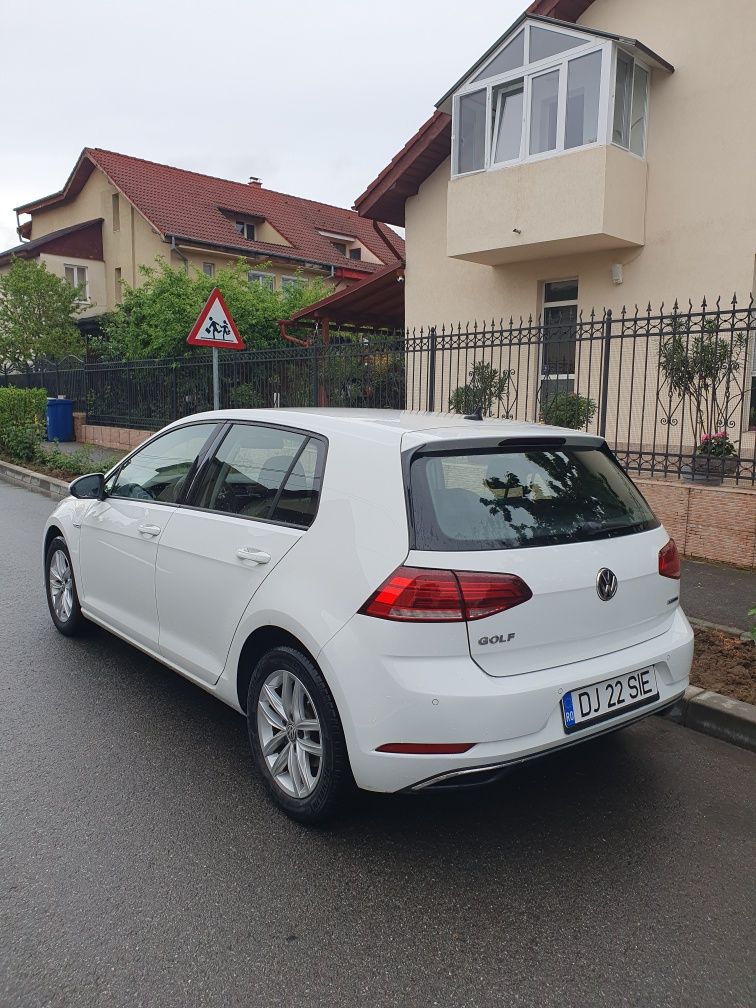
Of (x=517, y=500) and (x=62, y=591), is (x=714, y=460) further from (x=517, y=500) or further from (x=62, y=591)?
(x=62, y=591)

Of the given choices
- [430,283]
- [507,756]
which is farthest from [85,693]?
[430,283]

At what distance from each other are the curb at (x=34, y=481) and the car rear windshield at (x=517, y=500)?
31.9ft

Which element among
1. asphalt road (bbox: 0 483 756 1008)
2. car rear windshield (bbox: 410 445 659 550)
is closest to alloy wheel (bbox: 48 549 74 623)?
asphalt road (bbox: 0 483 756 1008)

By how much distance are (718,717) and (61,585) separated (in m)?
4.11

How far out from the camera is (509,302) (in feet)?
47.6

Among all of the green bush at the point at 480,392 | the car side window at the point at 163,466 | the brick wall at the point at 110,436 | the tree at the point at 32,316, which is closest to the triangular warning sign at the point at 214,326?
the green bush at the point at 480,392

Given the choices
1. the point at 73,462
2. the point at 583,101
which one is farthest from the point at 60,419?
the point at 583,101

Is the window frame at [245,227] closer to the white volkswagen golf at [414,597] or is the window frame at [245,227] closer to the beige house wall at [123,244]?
the beige house wall at [123,244]

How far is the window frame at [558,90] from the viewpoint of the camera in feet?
38.2

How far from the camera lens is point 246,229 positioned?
32.5 m

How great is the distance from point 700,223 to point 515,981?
12.1 m

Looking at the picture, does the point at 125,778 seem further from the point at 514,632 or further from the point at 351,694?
the point at 514,632

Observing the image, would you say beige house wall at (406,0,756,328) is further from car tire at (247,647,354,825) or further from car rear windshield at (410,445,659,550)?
car tire at (247,647,354,825)

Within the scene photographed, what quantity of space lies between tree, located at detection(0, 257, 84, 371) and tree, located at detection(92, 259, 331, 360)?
8.64 metres
